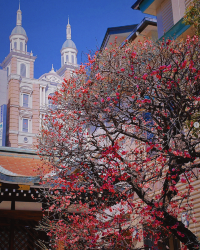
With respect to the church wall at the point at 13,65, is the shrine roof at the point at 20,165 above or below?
below

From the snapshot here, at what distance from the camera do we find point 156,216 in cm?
554

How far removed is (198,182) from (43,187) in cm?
446

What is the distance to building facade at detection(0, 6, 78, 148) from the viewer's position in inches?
1393

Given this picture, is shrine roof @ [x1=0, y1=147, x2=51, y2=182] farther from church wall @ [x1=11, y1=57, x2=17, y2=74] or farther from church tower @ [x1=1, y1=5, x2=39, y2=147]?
church wall @ [x1=11, y1=57, x2=17, y2=74]

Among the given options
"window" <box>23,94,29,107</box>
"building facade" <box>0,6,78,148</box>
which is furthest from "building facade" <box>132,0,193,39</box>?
"window" <box>23,94,29,107</box>

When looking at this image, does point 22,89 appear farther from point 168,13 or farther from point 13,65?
point 168,13

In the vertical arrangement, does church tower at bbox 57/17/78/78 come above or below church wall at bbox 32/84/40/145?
above

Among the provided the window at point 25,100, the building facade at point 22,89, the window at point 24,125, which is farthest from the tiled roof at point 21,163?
the window at point 25,100

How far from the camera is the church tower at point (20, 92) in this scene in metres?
35.2

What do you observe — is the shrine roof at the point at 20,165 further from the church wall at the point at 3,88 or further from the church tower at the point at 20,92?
the church wall at the point at 3,88

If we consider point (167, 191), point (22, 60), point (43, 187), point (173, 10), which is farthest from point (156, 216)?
point (22, 60)

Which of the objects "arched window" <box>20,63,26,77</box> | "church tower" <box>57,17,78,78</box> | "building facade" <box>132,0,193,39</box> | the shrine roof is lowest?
the shrine roof

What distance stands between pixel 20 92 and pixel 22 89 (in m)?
0.46

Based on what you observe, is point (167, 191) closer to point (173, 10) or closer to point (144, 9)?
point (173, 10)
